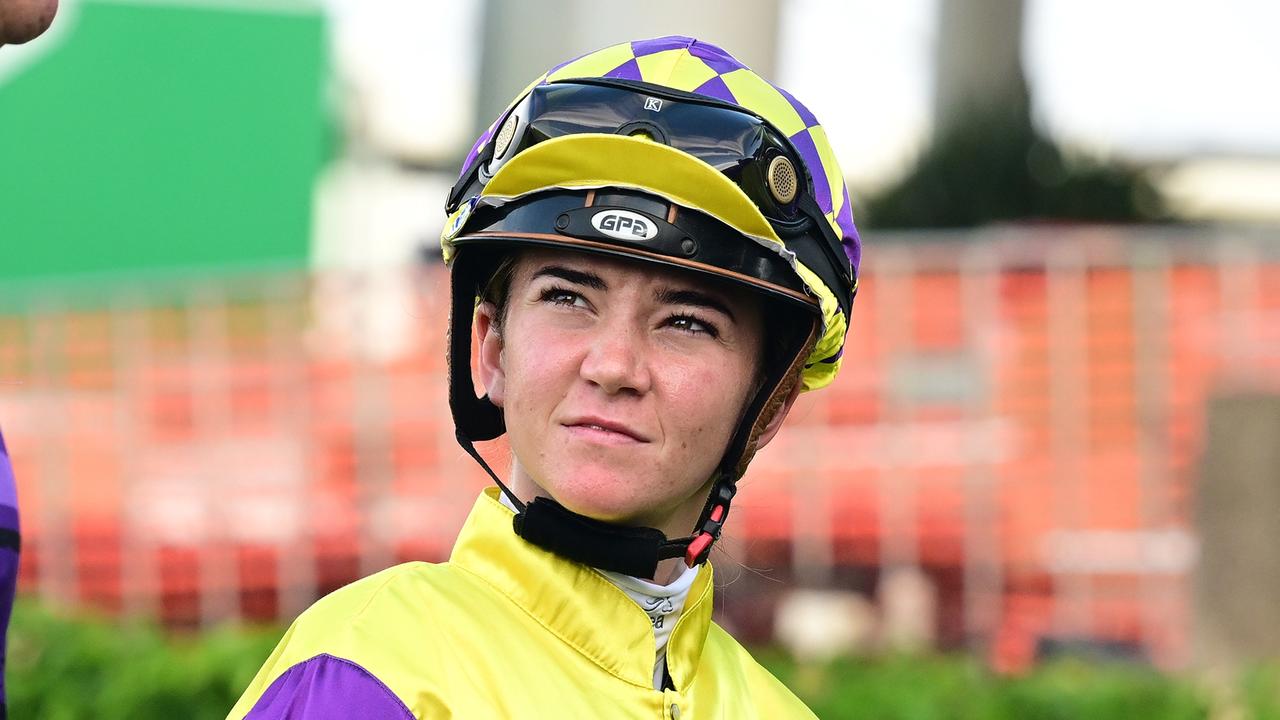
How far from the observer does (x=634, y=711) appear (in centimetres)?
217

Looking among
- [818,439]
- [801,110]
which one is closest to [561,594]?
[801,110]

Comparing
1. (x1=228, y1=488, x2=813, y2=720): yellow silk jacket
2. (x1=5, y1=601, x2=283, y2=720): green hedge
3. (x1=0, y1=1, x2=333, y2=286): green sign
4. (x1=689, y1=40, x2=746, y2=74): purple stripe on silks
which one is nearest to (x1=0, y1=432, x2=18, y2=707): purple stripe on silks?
(x1=228, y1=488, x2=813, y2=720): yellow silk jacket

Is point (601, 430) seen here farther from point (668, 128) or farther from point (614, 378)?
point (668, 128)

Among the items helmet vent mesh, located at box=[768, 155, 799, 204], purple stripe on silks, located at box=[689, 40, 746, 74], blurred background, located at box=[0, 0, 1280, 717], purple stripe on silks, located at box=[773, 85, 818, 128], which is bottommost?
blurred background, located at box=[0, 0, 1280, 717]

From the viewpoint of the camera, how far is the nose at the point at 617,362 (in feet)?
7.04

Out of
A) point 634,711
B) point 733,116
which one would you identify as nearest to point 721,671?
point 634,711

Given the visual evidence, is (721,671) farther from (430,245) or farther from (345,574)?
Result: (430,245)

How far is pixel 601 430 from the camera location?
2.18 metres

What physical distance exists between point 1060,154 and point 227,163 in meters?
6.17

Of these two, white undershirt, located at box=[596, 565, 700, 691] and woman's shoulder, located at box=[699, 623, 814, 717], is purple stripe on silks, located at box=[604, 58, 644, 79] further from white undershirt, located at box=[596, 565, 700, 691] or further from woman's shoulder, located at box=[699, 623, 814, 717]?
woman's shoulder, located at box=[699, 623, 814, 717]

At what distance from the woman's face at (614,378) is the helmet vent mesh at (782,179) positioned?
14 cm

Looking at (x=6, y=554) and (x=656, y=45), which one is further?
(x=656, y=45)

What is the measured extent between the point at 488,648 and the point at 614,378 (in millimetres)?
355

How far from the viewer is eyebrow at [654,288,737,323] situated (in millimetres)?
2217
